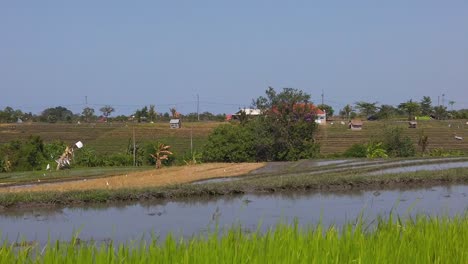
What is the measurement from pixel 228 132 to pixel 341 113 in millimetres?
68397

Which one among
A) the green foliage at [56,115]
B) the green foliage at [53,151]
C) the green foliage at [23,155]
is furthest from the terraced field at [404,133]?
the green foliage at [56,115]

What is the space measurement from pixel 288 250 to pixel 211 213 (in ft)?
16.4

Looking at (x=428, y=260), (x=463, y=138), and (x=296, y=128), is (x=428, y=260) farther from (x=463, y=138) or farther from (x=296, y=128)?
(x=463, y=138)

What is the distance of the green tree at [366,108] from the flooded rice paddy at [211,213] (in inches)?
2989

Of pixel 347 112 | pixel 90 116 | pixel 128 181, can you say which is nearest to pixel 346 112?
pixel 347 112

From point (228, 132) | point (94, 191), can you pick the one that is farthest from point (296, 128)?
point (94, 191)

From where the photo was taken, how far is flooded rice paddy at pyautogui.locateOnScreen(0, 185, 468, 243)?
7.61 metres

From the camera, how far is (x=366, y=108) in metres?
87.7

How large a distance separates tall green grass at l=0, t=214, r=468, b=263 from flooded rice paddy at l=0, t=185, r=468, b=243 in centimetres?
221

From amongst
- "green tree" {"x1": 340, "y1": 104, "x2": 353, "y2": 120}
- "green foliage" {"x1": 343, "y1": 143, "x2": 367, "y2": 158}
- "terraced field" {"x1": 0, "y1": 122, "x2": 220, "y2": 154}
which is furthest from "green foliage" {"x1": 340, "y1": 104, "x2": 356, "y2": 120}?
"green foliage" {"x1": 343, "y1": 143, "x2": 367, "y2": 158}

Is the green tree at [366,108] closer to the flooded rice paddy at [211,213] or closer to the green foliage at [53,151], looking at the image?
the green foliage at [53,151]

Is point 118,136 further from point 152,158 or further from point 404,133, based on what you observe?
point 152,158

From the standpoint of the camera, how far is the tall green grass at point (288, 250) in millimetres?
3908

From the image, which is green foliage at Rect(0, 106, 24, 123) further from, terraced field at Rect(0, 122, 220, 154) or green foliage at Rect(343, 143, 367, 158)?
green foliage at Rect(343, 143, 367, 158)
